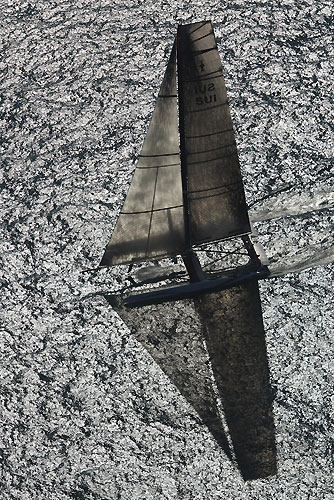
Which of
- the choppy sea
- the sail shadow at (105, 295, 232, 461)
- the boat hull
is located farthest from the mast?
the choppy sea

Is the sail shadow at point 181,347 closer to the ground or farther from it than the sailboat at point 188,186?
closer to the ground

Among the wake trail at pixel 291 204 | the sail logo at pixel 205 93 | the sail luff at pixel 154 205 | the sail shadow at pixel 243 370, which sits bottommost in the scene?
the sail shadow at pixel 243 370

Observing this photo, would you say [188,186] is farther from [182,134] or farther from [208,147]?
[182,134]

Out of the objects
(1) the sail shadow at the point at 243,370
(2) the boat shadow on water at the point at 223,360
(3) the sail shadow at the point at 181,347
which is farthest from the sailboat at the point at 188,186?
(1) the sail shadow at the point at 243,370

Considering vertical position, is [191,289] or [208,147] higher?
[208,147]

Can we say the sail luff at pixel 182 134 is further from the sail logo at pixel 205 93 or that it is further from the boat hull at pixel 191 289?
the boat hull at pixel 191 289

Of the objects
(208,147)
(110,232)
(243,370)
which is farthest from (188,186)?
(243,370)

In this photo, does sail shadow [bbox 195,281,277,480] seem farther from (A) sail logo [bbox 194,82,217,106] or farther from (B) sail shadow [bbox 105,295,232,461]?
(A) sail logo [bbox 194,82,217,106]
